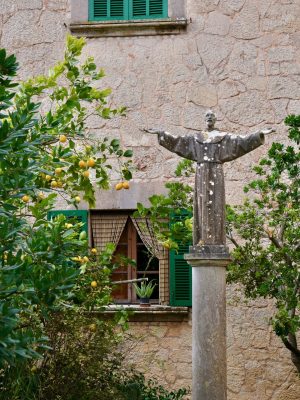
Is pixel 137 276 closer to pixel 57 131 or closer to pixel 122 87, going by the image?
pixel 122 87

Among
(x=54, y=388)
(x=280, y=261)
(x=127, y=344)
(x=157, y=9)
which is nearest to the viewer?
(x=54, y=388)

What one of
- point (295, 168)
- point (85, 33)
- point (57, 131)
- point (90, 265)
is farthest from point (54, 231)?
point (85, 33)

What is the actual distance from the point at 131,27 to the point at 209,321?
460cm

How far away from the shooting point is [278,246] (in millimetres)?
8648

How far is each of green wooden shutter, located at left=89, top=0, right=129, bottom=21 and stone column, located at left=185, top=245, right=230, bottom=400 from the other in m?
4.42

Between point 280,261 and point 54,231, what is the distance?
371cm

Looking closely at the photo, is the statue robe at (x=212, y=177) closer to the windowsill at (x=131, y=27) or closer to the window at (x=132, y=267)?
the window at (x=132, y=267)

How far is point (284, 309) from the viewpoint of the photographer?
27.0 feet

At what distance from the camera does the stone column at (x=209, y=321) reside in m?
7.55

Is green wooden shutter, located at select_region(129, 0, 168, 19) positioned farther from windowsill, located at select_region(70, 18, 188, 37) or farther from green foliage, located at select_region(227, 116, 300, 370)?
green foliage, located at select_region(227, 116, 300, 370)

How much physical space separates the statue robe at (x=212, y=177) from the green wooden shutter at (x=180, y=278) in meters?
2.57

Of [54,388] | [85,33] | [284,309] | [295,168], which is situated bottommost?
[54,388]

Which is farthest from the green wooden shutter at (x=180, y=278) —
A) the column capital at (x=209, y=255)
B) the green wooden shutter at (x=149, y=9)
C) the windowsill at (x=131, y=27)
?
the column capital at (x=209, y=255)

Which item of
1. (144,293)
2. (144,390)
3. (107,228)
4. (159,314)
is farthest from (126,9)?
(144,390)
